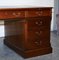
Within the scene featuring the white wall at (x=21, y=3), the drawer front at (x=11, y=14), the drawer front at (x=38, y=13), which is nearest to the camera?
the drawer front at (x=11, y=14)

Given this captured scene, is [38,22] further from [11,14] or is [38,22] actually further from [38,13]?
[11,14]

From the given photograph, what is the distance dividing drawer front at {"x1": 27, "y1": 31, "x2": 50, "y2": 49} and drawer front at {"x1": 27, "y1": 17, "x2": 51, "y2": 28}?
0.13 m

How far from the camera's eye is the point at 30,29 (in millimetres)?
2785

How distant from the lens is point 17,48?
9.90ft

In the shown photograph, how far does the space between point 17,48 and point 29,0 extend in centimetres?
195

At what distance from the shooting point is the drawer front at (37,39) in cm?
281

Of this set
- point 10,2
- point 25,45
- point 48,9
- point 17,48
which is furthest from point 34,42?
point 10,2

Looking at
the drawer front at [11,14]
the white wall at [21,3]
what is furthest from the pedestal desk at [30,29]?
the white wall at [21,3]

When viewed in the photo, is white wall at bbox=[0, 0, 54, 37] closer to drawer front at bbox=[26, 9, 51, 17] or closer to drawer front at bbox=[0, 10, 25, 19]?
drawer front at bbox=[26, 9, 51, 17]

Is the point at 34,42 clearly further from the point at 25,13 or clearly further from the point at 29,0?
the point at 29,0

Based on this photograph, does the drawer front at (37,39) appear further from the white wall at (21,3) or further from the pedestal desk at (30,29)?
the white wall at (21,3)

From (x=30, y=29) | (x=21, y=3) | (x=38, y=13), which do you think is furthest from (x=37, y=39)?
(x=21, y=3)

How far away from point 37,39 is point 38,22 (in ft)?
0.95

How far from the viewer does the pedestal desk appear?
106 inches
